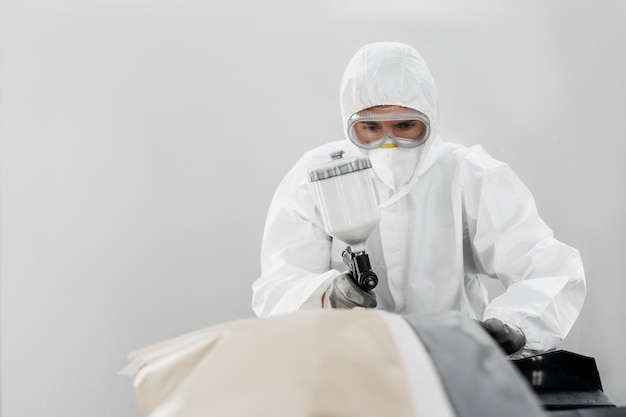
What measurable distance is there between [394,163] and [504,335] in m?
0.51

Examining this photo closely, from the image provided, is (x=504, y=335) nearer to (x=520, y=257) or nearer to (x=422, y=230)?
(x=520, y=257)

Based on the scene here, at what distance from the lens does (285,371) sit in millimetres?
678

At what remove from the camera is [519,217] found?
1.76 metres

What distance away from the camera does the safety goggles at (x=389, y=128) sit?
5.60 ft

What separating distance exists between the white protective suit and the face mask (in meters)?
0.02

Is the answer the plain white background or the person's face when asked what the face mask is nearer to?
the person's face

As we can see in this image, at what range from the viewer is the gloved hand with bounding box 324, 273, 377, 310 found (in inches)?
57.4

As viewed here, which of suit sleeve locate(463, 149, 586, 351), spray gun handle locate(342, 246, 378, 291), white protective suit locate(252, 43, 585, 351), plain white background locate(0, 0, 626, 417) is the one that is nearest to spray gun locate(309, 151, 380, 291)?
spray gun handle locate(342, 246, 378, 291)

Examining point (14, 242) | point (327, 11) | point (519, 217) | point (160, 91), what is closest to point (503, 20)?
point (327, 11)

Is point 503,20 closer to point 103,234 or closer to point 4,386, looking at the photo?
point 103,234

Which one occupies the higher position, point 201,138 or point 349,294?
point 201,138

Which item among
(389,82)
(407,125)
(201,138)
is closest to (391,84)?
(389,82)

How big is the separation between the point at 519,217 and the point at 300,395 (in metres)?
1.23

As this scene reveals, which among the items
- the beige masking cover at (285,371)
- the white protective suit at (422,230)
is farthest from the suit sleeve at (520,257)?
the beige masking cover at (285,371)
